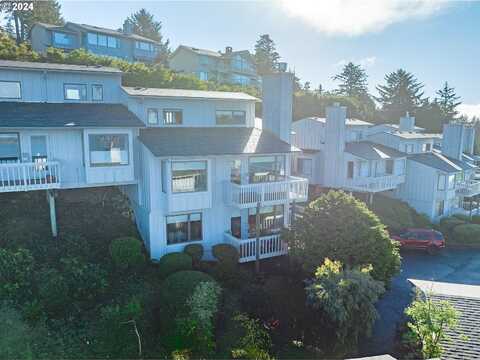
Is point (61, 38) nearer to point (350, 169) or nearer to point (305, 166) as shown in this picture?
point (305, 166)

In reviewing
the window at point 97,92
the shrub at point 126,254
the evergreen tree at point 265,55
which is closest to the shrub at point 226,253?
the shrub at point 126,254

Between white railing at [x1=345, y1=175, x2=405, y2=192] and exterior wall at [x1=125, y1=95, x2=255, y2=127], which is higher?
exterior wall at [x1=125, y1=95, x2=255, y2=127]

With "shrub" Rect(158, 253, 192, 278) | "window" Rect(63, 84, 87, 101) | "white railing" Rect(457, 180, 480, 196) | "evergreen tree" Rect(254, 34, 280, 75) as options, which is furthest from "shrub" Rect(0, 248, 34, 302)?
"evergreen tree" Rect(254, 34, 280, 75)

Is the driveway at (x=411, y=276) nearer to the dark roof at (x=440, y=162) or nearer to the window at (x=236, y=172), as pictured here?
the dark roof at (x=440, y=162)

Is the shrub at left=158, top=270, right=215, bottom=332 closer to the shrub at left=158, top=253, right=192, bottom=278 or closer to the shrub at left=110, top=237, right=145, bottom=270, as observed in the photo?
the shrub at left=158, top=253, right=192, bottom=278

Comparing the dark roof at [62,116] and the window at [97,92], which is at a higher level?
the window at [97,92]

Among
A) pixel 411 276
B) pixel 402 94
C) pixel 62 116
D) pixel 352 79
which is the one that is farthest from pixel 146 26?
pixel 411 276
